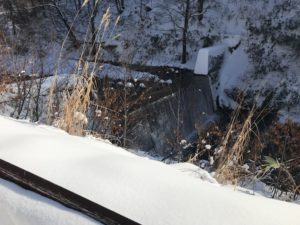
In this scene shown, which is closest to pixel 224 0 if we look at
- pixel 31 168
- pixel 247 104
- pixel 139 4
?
pixel 139 4

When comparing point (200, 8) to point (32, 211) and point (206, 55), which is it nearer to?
point (206, 55)

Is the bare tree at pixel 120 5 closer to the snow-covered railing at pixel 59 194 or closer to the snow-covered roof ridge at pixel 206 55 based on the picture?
the snow-covered roof ridge at pixel 206 55

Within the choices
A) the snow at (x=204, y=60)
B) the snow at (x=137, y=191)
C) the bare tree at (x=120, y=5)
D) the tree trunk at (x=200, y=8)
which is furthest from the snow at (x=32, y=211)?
the bare tree at (x=120, y=5)

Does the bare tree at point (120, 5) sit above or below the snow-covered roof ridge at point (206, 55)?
above

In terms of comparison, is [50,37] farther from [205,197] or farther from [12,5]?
[205,197]

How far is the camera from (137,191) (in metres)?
1.27

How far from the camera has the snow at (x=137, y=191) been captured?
1177mm

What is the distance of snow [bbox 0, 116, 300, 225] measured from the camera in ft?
3.86

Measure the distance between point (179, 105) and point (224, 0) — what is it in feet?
21.5

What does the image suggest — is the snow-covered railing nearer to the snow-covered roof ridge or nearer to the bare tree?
the snow-covered roof ridge

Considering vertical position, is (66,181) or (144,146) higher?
(66,181)

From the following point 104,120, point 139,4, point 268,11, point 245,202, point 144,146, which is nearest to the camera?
point 245,202

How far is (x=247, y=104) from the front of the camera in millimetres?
11664

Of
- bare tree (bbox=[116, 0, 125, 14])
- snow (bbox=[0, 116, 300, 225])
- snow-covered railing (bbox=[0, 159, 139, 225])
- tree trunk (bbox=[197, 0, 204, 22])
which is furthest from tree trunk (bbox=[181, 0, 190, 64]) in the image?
snow-covered railing (bbox=[0, 159, 139, 225])
